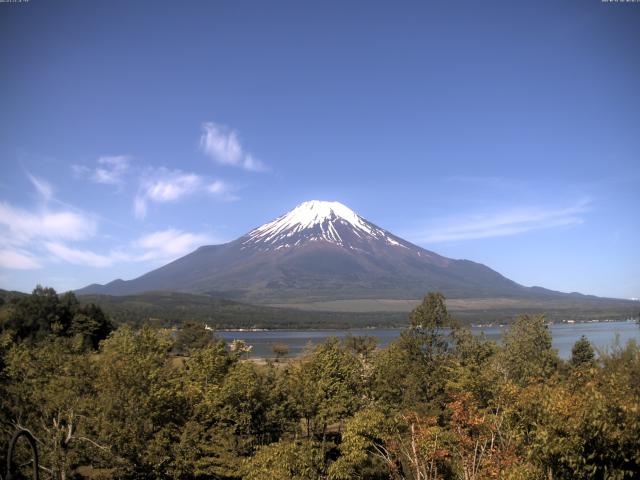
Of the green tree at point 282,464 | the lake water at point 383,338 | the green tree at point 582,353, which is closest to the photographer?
the green tree at point 282,464

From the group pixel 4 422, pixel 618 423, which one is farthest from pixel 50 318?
pixel 618 423

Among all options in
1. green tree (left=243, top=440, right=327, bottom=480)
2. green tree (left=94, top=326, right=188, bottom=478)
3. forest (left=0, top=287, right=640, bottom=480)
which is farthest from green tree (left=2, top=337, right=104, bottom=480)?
green tree (left=243, top=440, right=327, bottom=480)

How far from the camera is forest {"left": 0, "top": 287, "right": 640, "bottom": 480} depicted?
1094cm

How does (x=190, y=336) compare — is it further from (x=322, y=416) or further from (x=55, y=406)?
(x=322, y=416)

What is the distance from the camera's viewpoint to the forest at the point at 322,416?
1094cm

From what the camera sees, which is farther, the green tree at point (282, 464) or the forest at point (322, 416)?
the green tree at point (282, 464)

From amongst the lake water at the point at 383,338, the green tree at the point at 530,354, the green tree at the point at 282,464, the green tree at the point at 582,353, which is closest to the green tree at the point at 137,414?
the green tree at the point at 282,464

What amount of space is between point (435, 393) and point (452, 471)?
7.33 m

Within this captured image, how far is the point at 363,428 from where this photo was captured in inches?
736

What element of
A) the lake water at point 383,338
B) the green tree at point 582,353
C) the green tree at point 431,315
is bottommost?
the lake water at point 383,338

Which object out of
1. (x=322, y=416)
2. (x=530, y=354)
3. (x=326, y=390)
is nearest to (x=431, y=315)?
(x=326, y=390)

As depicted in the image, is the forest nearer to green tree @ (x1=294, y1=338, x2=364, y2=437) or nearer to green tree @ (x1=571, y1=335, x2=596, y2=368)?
green tree @ (x1=294, y1=338, x2=364, y2=437)

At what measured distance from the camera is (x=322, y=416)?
78.3 feet

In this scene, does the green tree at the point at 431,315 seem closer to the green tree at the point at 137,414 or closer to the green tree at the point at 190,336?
the green tree at the point at 137,414
